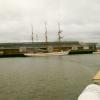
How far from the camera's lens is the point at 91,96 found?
14875 mm

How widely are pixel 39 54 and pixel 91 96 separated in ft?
371

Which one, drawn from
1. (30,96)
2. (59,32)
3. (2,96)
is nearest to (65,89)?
(30,96)

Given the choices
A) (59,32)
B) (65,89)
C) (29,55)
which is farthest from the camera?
(59,32)

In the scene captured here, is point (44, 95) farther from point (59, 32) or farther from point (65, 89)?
point (59, 32)

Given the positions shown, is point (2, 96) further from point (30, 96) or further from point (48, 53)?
point (48, 53)

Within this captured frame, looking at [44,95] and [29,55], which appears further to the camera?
[29,55]

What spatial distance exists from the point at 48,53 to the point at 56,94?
104627mm

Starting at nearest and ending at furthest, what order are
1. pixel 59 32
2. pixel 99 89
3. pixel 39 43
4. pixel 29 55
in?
pixel 99 89, pixel 29 55, pixel 59 32, pixel 39 43

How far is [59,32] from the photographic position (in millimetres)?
137125

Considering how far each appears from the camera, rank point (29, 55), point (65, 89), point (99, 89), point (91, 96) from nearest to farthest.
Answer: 1. point (91, 96)
2. point (99, 89)
3. point (65, 89)
4. point (29, 55)

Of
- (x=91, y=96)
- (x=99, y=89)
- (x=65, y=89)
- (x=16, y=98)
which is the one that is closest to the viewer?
(x=91, y=96)

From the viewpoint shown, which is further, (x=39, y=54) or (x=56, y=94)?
(x=39, y=54)

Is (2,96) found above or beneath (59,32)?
beneath

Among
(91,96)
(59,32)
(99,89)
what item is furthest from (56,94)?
(59,32)
